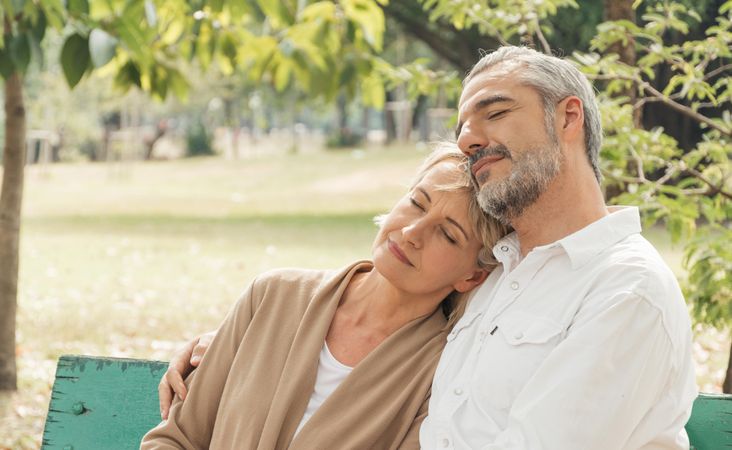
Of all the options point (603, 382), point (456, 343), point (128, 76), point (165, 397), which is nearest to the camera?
point (603, 382)

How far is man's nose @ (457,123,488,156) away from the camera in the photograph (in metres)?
2.71

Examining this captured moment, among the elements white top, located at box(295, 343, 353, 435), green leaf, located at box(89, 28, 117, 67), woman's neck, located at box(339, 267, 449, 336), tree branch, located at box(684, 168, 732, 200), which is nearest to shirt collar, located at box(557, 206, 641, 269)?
woman's neck, located at box(339, 267, 449, 336)

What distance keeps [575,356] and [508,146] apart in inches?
22.0

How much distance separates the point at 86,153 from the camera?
42500 millimetres

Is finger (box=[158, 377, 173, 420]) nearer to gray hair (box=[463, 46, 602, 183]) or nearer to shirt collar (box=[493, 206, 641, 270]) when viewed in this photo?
shirt collar (box=[493, 206, 641, 270])

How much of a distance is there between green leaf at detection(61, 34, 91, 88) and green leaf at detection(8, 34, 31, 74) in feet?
0.84

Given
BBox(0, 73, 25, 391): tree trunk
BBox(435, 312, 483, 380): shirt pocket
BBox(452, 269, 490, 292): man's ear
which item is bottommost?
BBox(0, 73, 25, 391): tree trunk

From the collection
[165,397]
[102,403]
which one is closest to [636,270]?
[165,397]

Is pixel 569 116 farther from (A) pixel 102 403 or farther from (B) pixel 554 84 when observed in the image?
(A) pixel 102 403

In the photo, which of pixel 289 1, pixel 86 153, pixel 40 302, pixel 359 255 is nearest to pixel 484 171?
pixel 289 1

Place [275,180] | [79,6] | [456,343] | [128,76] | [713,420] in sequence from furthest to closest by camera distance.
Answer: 1. [275,180]
2. [128,76]
3. [79,6]
4. [713,420]
5. [456,343]

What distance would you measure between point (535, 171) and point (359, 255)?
10398 mm

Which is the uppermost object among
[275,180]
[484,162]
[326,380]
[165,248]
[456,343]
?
[484,162]

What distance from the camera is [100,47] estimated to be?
14.8 ft
